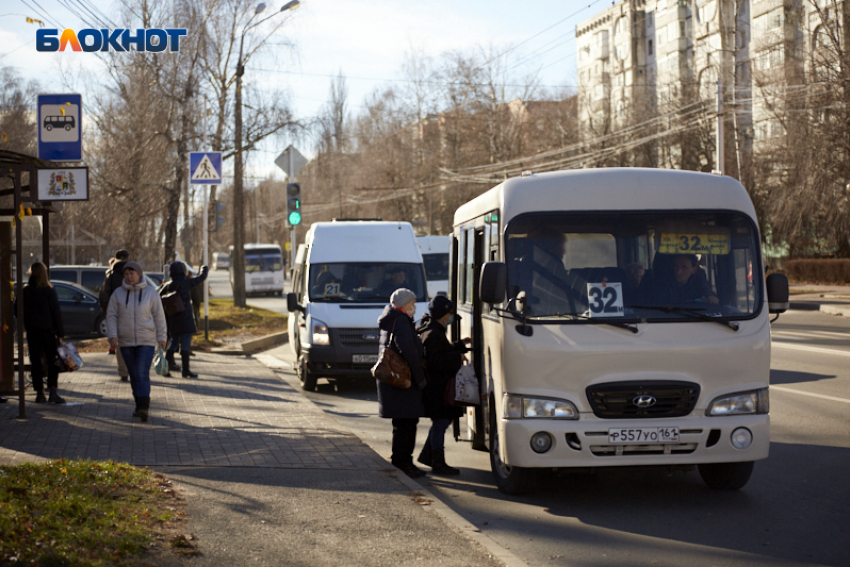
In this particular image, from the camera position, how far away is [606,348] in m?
6.30

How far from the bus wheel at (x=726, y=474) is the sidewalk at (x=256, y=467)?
7.65 ft

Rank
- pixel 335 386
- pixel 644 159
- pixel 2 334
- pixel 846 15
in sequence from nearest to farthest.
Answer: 1. pixel 2 334
2. pixel 335 386
3. pixel 846 15
4. pixel 644 159

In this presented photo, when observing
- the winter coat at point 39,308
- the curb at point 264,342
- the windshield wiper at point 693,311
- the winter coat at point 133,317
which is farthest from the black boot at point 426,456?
the curb at point 264,342

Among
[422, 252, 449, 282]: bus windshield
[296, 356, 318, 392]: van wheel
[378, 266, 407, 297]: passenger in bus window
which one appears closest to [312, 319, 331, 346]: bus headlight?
[296, 356, 318, 392]: van wheel

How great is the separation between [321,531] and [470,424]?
11.0 ft

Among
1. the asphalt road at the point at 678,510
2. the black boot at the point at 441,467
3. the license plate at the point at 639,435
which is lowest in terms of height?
the asphalt road at the point at 678,510

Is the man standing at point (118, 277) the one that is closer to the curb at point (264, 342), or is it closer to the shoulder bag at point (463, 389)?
the curb at point (264, 342)

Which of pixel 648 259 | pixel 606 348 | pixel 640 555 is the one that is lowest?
pixel 640 555

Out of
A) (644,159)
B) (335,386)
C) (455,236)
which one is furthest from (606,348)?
(644,159)

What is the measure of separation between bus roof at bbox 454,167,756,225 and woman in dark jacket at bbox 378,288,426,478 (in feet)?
4.27

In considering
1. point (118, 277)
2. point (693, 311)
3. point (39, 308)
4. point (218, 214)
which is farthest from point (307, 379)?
point (218, 214)

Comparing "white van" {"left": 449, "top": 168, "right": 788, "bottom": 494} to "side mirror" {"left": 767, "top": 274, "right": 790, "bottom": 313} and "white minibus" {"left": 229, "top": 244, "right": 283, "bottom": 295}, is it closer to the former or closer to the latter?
"side mirror" {"left": 767, "top": 274, "right": 790, "bottom": 313}

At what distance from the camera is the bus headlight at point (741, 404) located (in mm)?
6379

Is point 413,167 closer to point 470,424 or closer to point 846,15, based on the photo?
point 846,15
